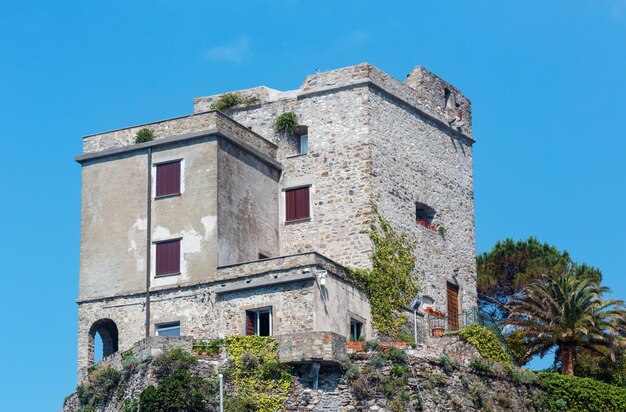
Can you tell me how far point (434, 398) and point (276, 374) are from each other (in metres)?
5.50

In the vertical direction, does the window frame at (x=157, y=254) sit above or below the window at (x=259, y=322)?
above

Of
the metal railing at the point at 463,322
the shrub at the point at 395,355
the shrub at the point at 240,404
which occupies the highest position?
the metal railing at the point at 463,322

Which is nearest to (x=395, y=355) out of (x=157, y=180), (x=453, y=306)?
(x=453, y=306)

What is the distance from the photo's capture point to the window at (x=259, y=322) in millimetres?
56594

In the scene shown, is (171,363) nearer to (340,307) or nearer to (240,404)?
(240,404)

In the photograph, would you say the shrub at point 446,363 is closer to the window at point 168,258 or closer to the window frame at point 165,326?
the window frame at point 165,326

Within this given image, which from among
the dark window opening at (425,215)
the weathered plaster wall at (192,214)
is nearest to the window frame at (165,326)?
the weathered plaster wall at (192,214)

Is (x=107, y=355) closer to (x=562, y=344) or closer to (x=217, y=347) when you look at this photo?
(x=217, y=347)

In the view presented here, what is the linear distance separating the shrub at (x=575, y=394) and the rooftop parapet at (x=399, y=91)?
507 inches

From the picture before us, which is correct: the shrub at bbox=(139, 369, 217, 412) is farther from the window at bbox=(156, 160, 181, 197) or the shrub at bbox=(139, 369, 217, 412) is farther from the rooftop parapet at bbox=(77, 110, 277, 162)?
the rooftop parapet at bbox=(77, 110, 277, 162)

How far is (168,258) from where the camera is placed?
196ft

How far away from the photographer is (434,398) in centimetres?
5456

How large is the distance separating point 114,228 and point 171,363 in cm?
904

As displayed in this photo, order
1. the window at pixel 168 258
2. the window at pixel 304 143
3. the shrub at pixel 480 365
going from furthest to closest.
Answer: the window at pixel 304 143 < the window at pixel 168 258 < the shrub at pixel 480 365
